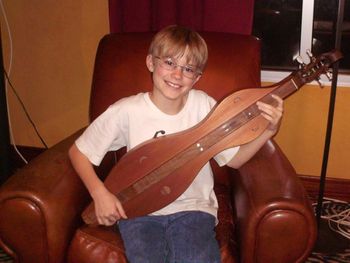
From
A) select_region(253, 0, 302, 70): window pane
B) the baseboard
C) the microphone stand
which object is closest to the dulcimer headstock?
the microphone stand

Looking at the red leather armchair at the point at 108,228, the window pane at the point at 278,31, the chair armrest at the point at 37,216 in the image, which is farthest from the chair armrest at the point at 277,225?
the window pane at the point at 278,31

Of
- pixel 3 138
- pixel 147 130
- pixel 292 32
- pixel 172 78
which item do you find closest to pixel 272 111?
pixel 172 78

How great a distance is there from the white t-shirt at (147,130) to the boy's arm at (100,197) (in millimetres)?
42

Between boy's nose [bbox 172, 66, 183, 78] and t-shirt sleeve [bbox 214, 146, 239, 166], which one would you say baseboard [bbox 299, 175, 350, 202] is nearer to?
t-shirt sleeve [bbox 214, 146, 239, 166]

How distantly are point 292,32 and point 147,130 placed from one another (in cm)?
150

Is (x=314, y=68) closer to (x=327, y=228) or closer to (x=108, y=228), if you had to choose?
(x=108, y=228)

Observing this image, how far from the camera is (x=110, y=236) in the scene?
139 centimetres

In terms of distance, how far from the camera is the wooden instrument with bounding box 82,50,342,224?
1.41 meters

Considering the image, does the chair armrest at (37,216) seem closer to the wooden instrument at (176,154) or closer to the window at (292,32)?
the wooden instrument at (176,154)

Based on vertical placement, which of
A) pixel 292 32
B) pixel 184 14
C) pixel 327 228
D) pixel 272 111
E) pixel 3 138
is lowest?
pixel 327 228

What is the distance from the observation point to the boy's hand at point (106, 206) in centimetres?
138

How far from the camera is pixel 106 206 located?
1.37 meters

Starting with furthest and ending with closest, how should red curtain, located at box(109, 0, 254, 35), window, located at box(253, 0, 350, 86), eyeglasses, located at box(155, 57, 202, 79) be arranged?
1. window, located at box(253, 0, 350, 86)
2. red curtain, located at box(109, 0, 254, 35)
3. eyeglasses, located at box(155, 57, 202, 79)

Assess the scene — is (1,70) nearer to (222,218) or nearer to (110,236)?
(110,236)
